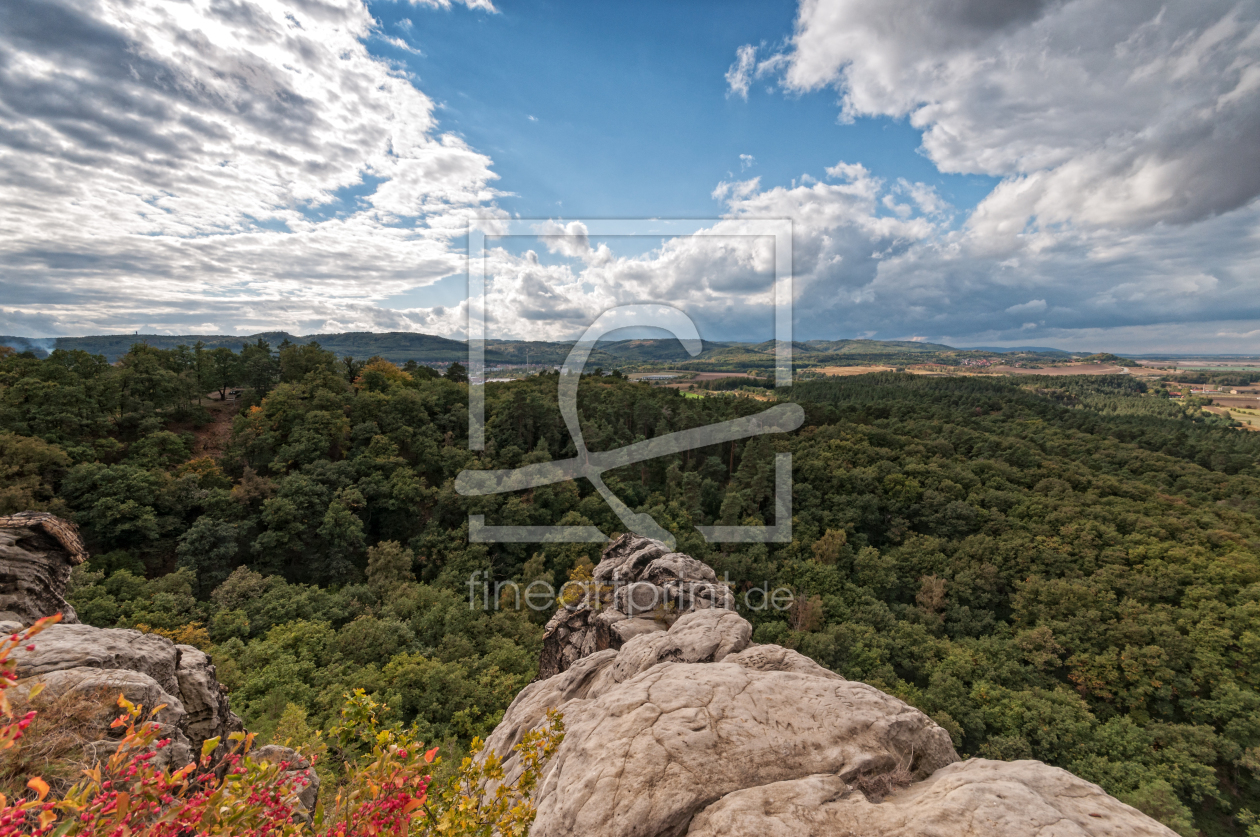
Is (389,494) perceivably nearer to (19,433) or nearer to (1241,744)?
(19,433)

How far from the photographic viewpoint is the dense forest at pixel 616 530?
26031mm

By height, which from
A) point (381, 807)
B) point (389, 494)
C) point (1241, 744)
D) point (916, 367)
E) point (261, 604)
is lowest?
point (1241, 744)

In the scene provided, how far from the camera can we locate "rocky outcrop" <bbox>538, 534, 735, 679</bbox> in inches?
780

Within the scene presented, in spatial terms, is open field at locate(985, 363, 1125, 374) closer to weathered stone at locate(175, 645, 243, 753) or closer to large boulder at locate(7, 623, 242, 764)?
weathered stone at locate(175, 645, 243, 753)

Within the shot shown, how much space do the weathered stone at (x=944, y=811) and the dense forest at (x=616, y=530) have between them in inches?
715

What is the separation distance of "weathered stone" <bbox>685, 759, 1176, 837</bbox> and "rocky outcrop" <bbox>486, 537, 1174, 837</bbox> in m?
0.02

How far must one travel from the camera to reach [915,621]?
3925 centimetres

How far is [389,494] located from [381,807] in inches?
1778

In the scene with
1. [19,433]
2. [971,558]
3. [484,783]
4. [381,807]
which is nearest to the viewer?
[381,807]

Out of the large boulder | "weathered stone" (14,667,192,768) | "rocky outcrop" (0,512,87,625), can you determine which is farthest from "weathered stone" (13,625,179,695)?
"rocky outcrop" (0,512,87,625)

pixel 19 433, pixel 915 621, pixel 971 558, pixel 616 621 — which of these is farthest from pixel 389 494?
pixel 971 558

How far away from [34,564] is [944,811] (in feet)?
70.6

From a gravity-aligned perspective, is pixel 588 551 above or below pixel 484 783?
below

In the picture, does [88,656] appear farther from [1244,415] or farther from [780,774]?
[1244,415]
